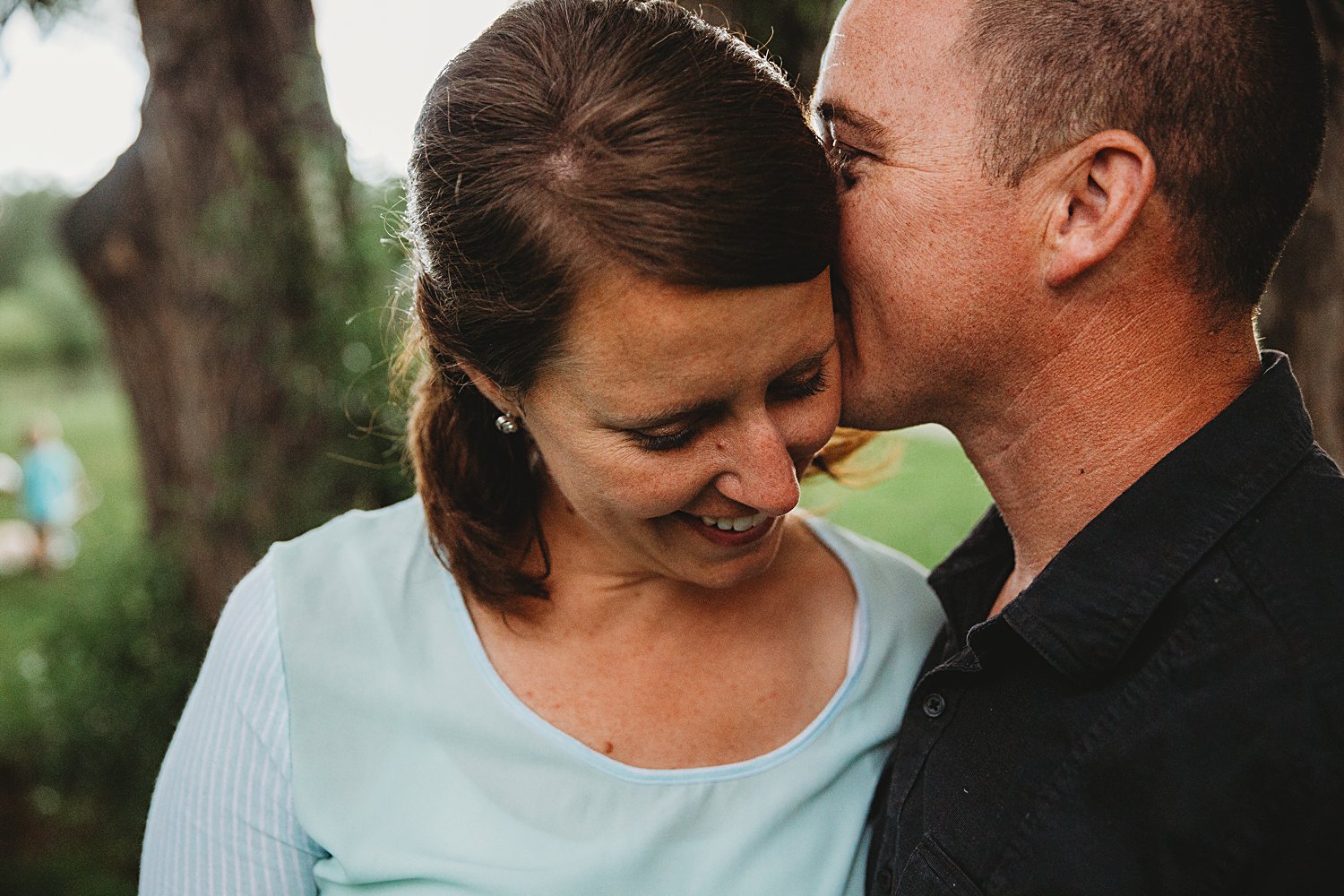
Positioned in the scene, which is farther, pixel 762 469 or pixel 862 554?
pixel 862 554

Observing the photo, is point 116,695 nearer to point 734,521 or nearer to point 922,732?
point 734,521

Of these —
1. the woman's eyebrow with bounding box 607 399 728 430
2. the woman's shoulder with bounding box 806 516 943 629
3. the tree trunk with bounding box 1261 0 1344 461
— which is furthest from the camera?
the tree trunk with bounding box 1261 0 1344 461

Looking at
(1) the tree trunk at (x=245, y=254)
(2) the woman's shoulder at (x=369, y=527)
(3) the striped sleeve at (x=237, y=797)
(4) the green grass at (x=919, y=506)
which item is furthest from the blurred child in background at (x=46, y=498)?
(3) the striped sleeve at (x=237, y=797)

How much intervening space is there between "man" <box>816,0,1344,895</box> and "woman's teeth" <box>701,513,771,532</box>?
0.33 meters

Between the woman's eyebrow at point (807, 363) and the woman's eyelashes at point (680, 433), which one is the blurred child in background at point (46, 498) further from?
the woman's eyebrow at point (807, 363)

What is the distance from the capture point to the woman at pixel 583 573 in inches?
67.7

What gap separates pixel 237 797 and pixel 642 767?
710 mm

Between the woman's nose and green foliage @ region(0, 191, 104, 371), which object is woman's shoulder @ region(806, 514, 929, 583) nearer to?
the woman's nose

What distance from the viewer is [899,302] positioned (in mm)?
2027

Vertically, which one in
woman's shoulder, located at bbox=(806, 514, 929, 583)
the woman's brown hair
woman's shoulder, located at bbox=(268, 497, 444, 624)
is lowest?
woman's shoulder, located at bbox=(806, 514, 929, 583)

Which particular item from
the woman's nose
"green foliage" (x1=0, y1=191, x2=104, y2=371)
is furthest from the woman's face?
"green foliage" (x1=0, y1=191, x2=104, y2=371)

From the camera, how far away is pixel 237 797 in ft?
6.40

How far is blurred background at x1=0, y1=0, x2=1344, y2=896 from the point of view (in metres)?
3.39

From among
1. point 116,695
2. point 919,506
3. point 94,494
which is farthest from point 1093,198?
point 94,494
